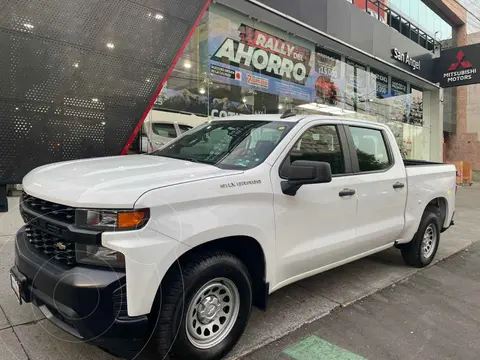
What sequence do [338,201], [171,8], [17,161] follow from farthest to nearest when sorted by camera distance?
[171,8] < [17,161] < [338,201]

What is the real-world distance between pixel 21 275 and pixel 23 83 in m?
4.23

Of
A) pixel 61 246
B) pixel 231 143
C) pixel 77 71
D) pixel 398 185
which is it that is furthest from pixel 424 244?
pixel 77 71

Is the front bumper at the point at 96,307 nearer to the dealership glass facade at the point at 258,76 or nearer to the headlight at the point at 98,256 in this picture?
the headlight at the point at 98,256

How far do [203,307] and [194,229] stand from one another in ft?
1.99

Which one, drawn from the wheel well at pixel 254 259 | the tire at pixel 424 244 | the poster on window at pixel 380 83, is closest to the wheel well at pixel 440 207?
the tire at pixel 424 244

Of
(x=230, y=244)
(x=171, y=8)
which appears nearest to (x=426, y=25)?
(x=171, y=8)

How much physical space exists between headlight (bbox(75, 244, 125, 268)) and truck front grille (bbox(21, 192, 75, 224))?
19 centimetres

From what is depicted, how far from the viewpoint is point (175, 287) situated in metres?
2.50

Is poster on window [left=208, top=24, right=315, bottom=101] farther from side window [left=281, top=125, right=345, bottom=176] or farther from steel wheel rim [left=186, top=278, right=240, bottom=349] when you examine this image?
steel wheel rim [left=186, top=278, right=240, bottom=349]

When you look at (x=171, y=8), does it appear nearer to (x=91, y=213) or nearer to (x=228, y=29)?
(x=228, y=29)

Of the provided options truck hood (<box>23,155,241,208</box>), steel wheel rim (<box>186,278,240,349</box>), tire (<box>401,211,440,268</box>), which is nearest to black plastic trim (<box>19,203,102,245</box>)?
truck hood (<box>23,155,241,208</box>)

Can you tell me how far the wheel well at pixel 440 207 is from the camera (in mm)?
5472

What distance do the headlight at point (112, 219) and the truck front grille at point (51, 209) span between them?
4.4 inches

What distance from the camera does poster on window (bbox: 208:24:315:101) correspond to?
1012 centimetres
